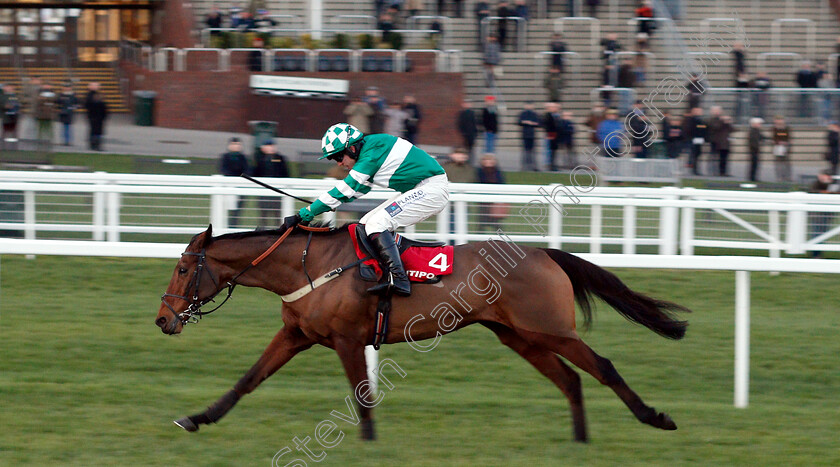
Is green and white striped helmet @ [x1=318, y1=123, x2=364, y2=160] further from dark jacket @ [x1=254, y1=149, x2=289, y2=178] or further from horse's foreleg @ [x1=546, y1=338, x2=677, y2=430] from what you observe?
dark jacket @ [x1=254, y1=149, x2=289, y2=178]

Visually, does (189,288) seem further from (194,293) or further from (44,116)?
(44,116)

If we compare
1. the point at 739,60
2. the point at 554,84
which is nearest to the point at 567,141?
the point at 554,84

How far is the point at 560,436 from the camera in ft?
15.3

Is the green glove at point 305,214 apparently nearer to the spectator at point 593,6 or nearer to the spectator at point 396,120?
the spectator at point 396,120

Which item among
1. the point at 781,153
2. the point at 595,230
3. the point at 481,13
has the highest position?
the point at 481,13

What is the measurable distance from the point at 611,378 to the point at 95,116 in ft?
41.3

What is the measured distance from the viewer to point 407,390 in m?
5.46

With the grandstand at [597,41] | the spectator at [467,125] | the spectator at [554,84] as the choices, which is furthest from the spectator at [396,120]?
the spectator at [554,84]

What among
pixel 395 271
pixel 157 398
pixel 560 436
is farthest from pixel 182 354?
pixel 560 436

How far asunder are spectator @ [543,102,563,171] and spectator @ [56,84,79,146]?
24.3ft

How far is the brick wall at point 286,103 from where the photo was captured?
56.0ft

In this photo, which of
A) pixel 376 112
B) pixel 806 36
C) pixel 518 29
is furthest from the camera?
pixel 806 36

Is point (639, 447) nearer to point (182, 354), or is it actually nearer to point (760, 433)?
point (760, 433)

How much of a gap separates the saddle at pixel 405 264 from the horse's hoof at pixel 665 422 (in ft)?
3.85
